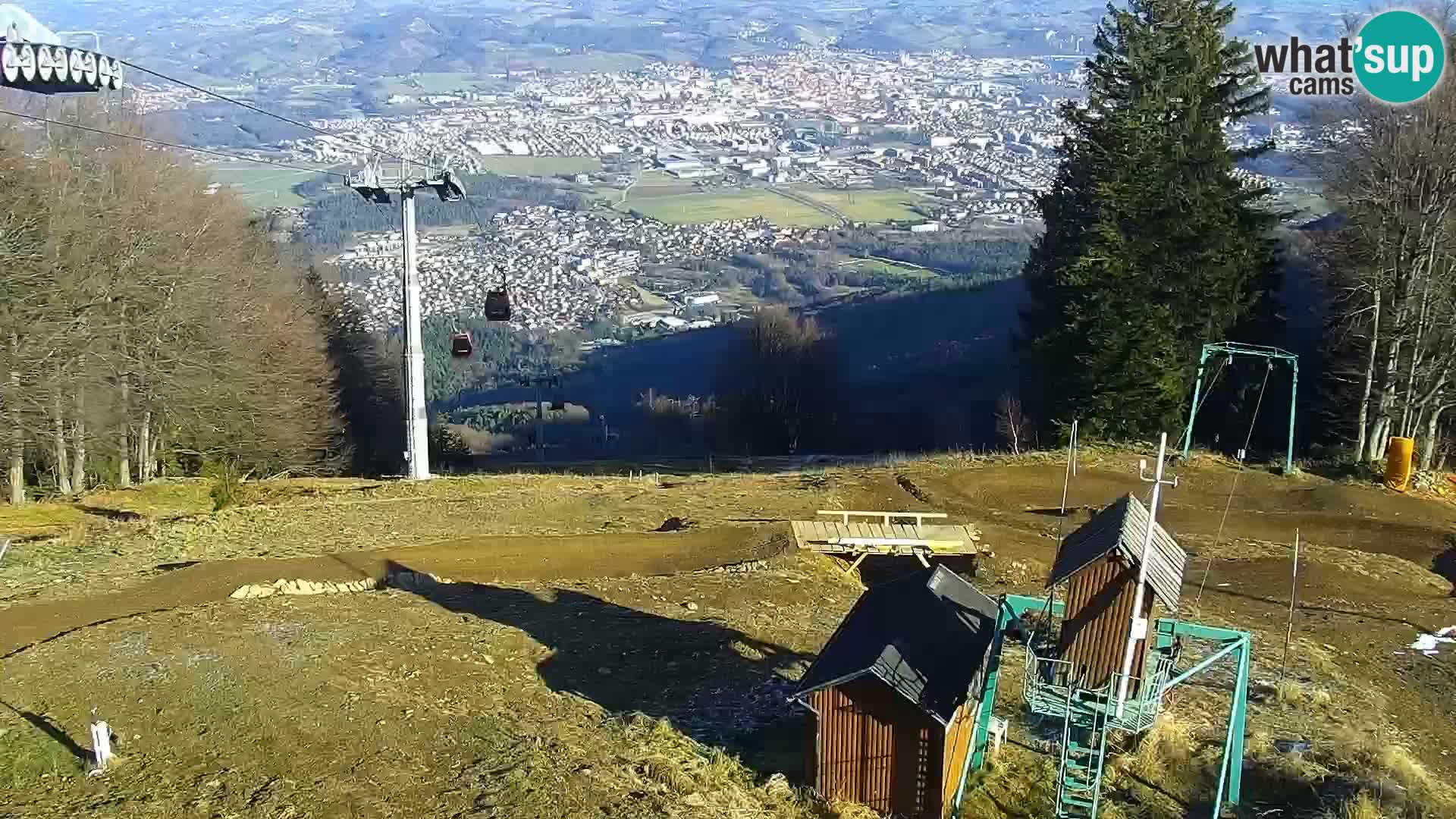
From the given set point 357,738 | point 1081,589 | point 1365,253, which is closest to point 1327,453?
point 1365,253

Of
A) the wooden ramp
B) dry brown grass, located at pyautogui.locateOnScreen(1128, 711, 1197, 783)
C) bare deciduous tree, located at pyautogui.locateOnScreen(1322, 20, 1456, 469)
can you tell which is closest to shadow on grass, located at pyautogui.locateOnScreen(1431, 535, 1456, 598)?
bare deciduous tree, located at pyautogui.locateOnScreen(1322, 20, 1456, 469)

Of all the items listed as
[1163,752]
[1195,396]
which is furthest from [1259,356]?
[1163,752]

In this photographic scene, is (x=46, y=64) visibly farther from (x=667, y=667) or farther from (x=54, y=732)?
(x=667, y=667)

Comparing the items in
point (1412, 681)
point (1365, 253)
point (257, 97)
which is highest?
point (257, 97)

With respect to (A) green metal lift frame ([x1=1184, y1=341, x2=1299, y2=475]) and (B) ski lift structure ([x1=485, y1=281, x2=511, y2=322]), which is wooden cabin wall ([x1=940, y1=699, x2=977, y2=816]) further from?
(B) ski lift structure ([x1=485, y1=281, x2=511, y2=322])

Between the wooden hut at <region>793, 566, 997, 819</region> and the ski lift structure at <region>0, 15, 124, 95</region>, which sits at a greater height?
the ski lift structure at <region>0, 15, 124, 95</region>

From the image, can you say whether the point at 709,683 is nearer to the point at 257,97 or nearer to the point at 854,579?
the point at 854,579

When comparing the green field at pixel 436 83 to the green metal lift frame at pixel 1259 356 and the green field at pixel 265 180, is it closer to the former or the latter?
the green field at pixel 265 180
